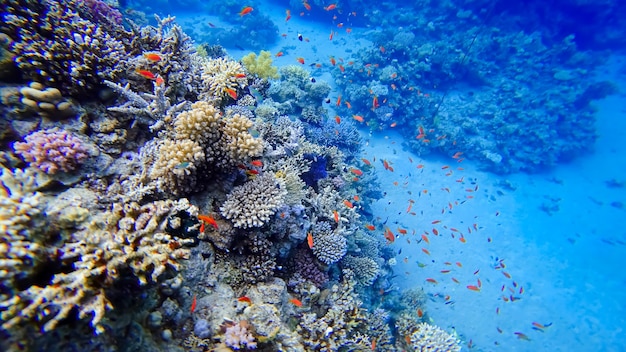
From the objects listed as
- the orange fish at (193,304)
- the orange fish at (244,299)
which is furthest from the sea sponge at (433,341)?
the orange fish at (193,304)

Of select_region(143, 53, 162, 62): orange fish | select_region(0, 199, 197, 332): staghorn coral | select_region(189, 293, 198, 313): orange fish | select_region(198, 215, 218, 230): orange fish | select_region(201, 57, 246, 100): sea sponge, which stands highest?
select_region(201, 57, 246, 100): sea sponge

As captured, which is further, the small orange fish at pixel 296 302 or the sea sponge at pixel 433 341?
the sea sponge at pixel 433 341

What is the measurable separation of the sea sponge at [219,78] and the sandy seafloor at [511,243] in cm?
827

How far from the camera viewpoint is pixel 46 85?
10.6 feet

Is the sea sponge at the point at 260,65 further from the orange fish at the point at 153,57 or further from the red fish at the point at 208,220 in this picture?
the red fish at the point at 208,220

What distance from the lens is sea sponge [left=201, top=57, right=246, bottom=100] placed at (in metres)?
4.65

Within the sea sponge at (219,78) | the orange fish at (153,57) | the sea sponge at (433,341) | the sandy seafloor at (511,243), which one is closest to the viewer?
the orange fish at (153,57)

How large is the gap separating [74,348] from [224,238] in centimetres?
186

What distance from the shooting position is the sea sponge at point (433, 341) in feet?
20.0

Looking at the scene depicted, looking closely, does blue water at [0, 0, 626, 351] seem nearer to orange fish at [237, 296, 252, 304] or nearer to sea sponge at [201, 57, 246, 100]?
orange fish at [237, 296, 252, 304]

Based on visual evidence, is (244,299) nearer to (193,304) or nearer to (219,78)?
(193,304)

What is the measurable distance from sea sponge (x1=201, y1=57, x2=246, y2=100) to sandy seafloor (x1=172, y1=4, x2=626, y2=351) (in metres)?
8.27

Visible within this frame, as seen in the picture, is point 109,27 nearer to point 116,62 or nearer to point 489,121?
point 116,62

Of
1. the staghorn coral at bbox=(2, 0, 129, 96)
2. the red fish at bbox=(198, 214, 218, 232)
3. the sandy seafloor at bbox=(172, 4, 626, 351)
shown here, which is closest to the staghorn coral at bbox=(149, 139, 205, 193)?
the red fish at bbox=(198, 214, 218, 232)
